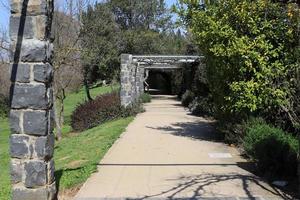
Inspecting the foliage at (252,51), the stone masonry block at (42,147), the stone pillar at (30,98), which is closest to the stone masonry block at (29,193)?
the stone pillar at (30,98)

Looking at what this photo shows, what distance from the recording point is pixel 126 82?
90.9ft

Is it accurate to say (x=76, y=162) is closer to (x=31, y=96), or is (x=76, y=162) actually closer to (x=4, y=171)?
(x=4, y=171)

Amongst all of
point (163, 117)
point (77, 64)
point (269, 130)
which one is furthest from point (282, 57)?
point (77, 64)

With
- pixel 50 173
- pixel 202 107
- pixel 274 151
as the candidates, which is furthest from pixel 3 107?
pixel 50 173

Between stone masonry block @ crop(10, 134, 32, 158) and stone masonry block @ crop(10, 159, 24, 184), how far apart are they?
94mm

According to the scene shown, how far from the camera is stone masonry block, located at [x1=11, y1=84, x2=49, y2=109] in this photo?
25.4ft

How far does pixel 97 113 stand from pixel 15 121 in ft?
59.8

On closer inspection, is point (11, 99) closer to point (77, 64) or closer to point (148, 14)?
point (77, 64)

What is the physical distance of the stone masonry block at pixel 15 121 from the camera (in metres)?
7.80

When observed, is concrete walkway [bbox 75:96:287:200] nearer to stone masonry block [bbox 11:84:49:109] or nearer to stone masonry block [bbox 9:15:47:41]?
stone masonry block [bbox 11:84:49:109]

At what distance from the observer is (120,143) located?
15.6 m

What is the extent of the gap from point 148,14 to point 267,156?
173 ft

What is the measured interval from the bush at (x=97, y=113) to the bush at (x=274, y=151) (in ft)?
49.1

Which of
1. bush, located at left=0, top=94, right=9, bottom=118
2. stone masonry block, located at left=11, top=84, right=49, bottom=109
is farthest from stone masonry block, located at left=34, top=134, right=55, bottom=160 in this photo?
bush, located at left=0, top=94, right=9, bottom=118
